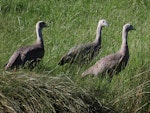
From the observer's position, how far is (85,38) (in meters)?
10.9

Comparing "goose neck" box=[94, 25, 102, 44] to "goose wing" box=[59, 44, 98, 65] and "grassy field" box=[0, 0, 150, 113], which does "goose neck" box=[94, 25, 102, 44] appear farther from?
"goose wing" box=[59, 44, 98, 65]

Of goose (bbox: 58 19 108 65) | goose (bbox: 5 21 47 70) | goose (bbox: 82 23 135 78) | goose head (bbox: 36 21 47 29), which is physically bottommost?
goose (bbox: 82 23 135 78)

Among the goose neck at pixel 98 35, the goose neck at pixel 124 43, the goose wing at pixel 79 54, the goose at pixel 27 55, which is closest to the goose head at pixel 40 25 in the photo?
the goose at pixel 27 55

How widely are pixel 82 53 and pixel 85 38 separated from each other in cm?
124

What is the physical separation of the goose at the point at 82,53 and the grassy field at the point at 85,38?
11 cm

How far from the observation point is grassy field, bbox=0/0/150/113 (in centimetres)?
768

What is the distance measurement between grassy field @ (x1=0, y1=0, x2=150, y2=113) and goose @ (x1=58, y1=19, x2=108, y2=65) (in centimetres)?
11

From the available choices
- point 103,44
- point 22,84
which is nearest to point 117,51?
point 103,44

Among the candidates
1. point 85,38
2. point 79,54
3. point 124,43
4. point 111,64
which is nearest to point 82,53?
point 79,54

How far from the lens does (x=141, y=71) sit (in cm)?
809

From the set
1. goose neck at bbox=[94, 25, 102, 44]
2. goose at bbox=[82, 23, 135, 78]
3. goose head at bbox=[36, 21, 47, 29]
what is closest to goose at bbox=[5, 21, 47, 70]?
goose head at bbox=[36, 21, 47, 29]

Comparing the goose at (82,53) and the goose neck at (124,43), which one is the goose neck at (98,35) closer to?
the goose at (82,53)

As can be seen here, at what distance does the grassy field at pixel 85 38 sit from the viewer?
768 centimetres

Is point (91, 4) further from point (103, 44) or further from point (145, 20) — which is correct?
point (103, 44)
